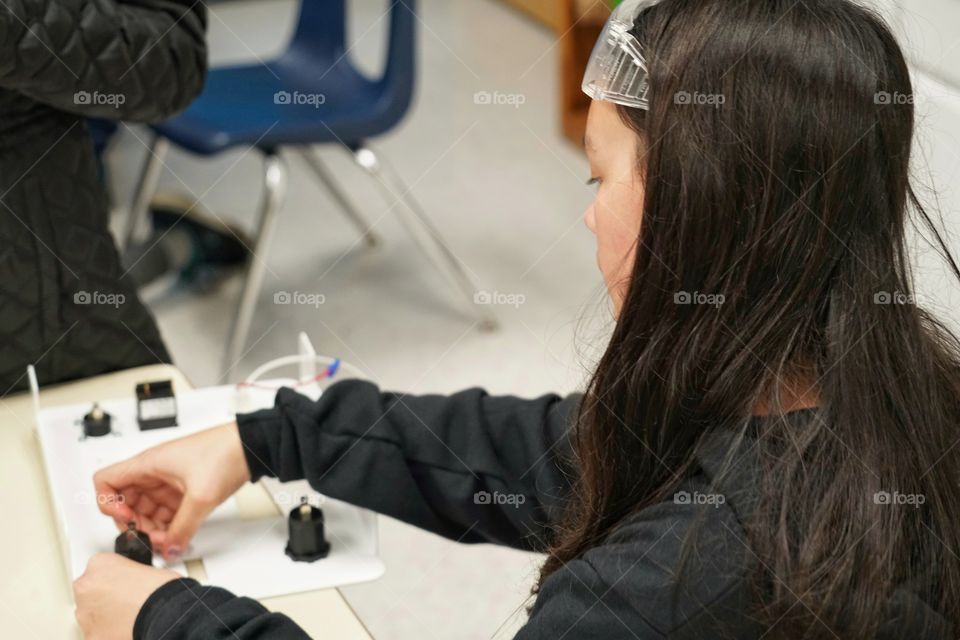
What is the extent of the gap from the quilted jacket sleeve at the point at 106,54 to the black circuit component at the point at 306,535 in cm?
46

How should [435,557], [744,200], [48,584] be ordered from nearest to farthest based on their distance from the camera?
[744,200]
[48,584]
[435,557]

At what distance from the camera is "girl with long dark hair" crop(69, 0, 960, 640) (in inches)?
30.9

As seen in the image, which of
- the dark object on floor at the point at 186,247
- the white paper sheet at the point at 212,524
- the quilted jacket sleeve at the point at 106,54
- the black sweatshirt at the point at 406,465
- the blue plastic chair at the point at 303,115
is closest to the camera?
the black sweatshirt at the point at 406,465

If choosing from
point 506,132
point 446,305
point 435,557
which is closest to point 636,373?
point 435,557

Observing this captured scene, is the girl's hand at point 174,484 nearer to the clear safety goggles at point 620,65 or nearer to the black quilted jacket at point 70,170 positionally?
the black quilted jacket at point 70,170

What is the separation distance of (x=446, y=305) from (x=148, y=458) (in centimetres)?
171

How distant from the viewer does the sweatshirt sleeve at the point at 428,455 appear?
109cm

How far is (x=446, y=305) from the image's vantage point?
2760mm

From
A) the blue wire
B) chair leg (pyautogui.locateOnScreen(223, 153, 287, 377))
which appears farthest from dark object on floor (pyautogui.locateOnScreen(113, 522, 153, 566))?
chair leg (pyautogui.locateOnScreen(223, 153, 287, 377))

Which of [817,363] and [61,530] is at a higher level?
[817,363]

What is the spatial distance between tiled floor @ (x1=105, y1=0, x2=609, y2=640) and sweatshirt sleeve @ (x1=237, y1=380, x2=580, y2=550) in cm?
70

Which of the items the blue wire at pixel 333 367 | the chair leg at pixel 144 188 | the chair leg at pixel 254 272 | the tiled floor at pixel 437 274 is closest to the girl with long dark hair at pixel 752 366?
the blue wire at pixel 333 367

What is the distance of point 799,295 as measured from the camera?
2.69ft

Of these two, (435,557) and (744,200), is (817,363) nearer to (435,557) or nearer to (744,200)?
(744,200)
